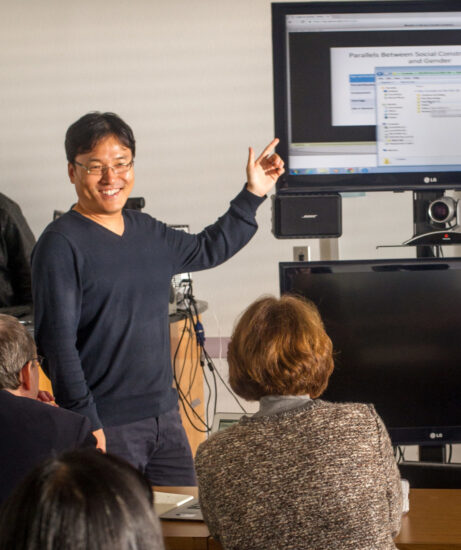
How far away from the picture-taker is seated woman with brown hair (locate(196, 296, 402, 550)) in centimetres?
123

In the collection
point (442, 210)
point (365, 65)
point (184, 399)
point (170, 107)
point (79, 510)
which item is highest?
point (170, 107)

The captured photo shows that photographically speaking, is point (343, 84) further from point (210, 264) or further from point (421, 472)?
point (421, 472)

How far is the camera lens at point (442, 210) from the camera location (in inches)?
79.2

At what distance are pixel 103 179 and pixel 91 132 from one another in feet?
0.43

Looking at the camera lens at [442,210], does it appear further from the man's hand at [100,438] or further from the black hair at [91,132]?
the man's hand at [100,438]

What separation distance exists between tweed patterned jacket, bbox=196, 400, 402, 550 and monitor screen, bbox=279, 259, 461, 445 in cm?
48

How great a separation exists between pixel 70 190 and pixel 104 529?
3.75m

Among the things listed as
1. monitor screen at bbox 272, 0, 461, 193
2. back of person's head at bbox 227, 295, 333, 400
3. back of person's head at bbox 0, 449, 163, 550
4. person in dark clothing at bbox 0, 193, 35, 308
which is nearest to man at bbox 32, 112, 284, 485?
monitor screen at bbox 272, 0, 461, 193

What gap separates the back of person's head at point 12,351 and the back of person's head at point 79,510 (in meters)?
0.99

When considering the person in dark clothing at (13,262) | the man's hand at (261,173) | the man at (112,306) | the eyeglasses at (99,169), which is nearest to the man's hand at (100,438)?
the man at (112,306)

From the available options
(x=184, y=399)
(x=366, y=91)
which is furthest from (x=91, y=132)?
(x=184, y=399)

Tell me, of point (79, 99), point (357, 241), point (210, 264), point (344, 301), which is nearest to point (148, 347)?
point (210, 264)

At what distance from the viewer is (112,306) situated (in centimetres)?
190

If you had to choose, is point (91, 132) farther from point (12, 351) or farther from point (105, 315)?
point (12, 351)
